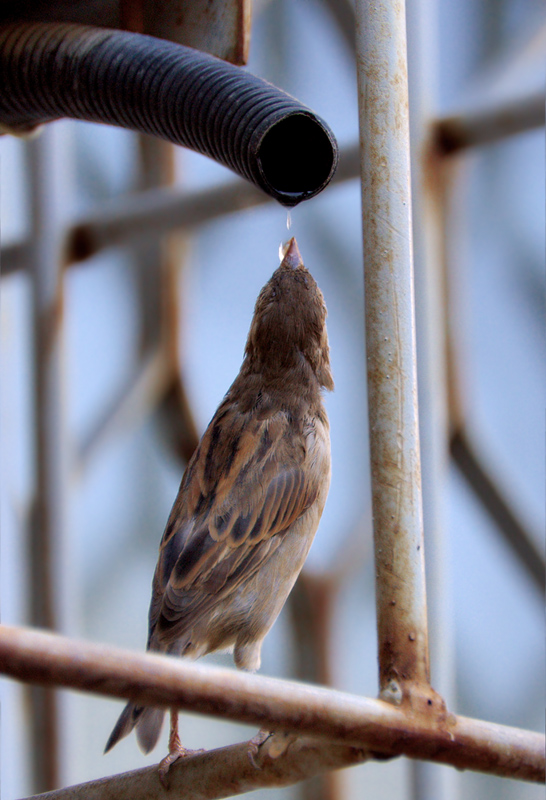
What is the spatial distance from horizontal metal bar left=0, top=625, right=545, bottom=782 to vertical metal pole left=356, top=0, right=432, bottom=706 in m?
0.12

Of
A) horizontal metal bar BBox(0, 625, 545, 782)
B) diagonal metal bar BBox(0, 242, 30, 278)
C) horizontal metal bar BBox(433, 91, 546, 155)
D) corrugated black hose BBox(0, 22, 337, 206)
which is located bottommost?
horizontal metal bar BBox(0, 625, 545, 782)

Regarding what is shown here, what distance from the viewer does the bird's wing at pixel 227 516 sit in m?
1.97

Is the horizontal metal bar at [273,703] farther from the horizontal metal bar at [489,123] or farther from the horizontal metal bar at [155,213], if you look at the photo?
the horizontal metal bar at [155,213]

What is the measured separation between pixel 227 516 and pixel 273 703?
3.00 feet

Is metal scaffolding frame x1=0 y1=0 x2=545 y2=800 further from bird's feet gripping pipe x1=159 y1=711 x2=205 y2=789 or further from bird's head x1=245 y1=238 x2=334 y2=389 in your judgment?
bird's head x1=245 y1=238 x2=334 y2=389

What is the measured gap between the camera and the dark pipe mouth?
5.55ft

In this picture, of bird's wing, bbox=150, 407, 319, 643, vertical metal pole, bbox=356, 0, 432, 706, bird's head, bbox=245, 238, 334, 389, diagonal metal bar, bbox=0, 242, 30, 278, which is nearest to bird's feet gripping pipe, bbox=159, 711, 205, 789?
bird's wing, bbox=150, 407, 319, 643

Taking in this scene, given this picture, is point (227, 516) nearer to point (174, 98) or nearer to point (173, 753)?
point (173, 753)

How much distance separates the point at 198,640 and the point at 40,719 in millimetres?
1997

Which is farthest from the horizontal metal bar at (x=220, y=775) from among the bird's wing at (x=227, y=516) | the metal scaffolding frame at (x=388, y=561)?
the bird's wing at (x=227, y=516)

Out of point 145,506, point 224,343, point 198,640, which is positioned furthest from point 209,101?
point 145,506

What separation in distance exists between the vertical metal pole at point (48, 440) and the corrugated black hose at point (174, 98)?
1.96 m

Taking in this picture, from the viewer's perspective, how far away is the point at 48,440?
12.3ft

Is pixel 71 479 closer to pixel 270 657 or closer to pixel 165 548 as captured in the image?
pixel 270 657
